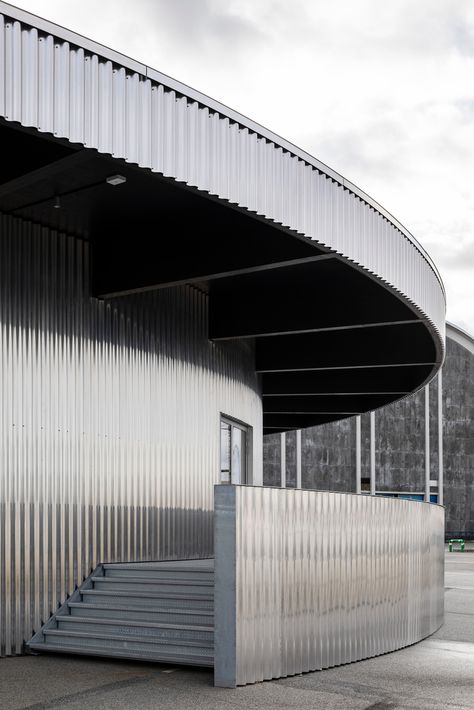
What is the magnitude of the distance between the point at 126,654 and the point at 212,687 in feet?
5.19

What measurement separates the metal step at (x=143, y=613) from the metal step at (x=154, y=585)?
1.27 ft

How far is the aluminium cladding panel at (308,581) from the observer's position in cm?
1015

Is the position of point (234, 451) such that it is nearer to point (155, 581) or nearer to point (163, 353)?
point (163, 353)

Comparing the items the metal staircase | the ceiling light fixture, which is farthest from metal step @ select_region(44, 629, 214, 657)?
the ceiling light fixture

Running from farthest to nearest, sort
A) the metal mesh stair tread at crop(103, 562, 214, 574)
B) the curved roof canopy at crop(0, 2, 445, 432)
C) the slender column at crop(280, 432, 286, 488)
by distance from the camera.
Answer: the slender column at crop(280, 432, 286, 488) → the metal mesh stair tread at crop(103, 562, 214, 574) → the curved roof canopy at crop(0, 2, 445, 432)

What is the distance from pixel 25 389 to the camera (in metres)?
12.3

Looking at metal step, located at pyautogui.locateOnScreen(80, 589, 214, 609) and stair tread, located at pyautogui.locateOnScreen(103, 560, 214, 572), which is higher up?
stair tread, located at pyautogui.locateOnScreen(103, 560, 214, 572)

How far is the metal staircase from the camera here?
429 inches

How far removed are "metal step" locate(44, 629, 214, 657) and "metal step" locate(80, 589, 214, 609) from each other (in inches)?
25.1

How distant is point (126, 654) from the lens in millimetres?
11102

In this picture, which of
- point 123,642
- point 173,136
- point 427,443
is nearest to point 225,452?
point 123,642

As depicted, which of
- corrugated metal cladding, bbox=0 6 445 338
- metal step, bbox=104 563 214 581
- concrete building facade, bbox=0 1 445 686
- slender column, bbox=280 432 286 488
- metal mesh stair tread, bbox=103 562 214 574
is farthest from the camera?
slender column, bbox=280 432 286 488

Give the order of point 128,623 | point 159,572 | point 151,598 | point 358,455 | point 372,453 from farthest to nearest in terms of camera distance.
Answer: point 372,453
point 358,455
point 159,572
point 151,598
point 128,623

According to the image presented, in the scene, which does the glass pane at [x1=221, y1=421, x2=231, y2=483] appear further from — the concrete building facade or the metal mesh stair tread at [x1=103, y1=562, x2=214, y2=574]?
the metal mesh stair tread at [x1=103, y1=562, x2=214, y2=574]
